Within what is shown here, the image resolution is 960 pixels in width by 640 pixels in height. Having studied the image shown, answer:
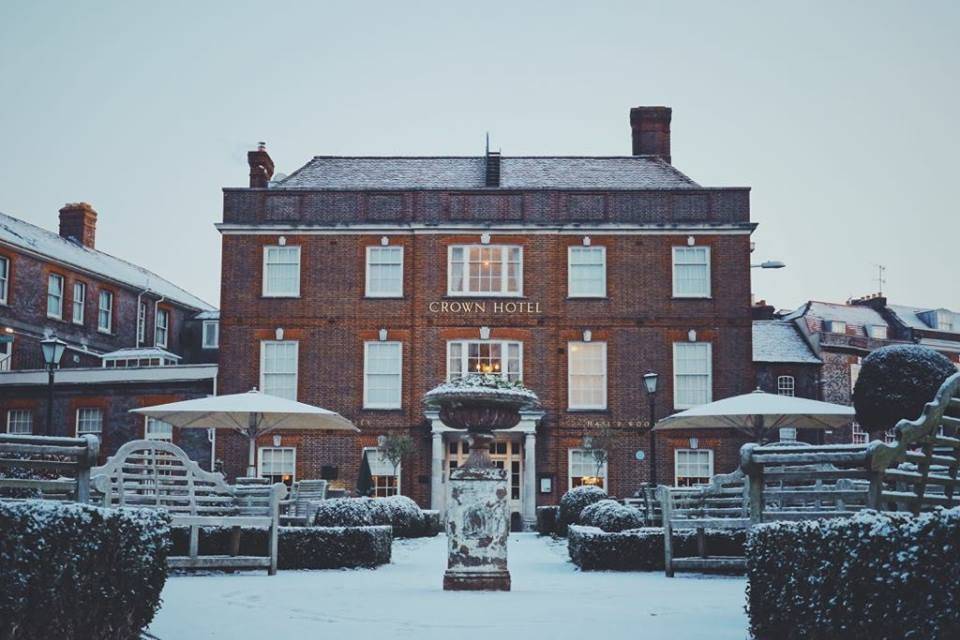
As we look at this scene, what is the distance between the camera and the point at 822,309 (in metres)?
59.5

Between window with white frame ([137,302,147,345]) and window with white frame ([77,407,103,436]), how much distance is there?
8.53 meters

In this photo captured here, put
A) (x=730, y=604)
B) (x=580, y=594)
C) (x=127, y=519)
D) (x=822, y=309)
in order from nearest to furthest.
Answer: (x=127, y=519) < (x=730, y=604) < (x=580, y=594) < (x=822, y=309)

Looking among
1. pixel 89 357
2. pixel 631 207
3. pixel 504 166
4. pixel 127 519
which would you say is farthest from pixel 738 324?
pixel 127 519

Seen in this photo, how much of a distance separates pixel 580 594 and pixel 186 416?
452 inches

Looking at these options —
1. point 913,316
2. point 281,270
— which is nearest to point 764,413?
point 281,270

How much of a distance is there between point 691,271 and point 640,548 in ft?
64.0

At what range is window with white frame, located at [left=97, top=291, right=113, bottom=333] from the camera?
134ft

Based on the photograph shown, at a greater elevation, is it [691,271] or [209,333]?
[691,271]

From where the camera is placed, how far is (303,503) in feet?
61.1

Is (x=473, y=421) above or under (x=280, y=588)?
above

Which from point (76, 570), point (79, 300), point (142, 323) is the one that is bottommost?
point (76, 570)

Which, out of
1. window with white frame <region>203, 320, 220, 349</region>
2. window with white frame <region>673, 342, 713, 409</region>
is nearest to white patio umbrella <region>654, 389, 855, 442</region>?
window with white frame <region>673, 342, 713, 409</region>

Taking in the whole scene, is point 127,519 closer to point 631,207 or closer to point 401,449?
point 401,449

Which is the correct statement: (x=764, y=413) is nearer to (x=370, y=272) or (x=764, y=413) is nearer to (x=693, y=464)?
(x=693, y=464)
